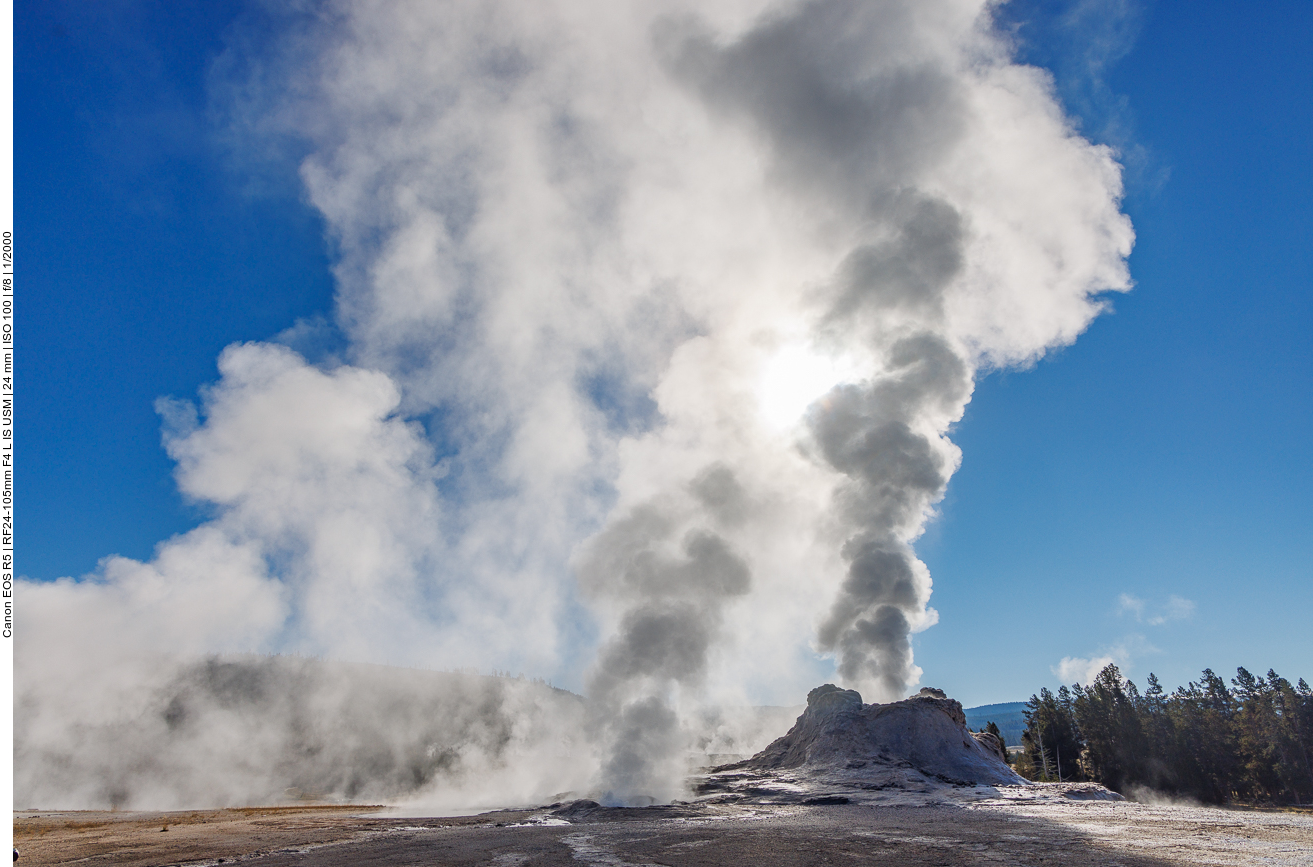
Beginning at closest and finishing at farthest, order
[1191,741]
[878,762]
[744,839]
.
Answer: [744,839]
[878,762]
[1191,741]

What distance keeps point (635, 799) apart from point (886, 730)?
18185 mm

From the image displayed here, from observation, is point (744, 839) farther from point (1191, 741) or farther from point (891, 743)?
point (1191, 741)

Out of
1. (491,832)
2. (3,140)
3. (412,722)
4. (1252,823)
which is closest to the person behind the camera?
(3,140)

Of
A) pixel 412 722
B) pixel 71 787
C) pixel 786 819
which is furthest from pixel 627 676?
pixel 412 722

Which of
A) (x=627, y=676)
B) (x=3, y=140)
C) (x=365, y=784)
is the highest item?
(x=3, y=140)

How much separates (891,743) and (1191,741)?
3812 cm

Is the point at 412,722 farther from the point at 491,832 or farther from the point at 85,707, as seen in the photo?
the point at 491,832

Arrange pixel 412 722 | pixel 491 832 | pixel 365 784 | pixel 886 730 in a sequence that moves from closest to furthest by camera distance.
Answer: pixel 491 832
pixel 886 730
pixel 365 784
pixel 412 722

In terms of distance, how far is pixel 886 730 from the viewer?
39938 millimetres

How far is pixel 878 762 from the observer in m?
37.1

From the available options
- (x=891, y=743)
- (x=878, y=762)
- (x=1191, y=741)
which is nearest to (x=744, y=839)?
(x=878, y=762)

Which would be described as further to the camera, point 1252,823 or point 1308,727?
point 1308,727

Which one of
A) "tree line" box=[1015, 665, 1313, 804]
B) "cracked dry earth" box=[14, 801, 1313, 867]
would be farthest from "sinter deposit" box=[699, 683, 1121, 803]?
"tree line" box=[1015, 665, 1313, 804]

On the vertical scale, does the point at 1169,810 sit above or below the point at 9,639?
below
